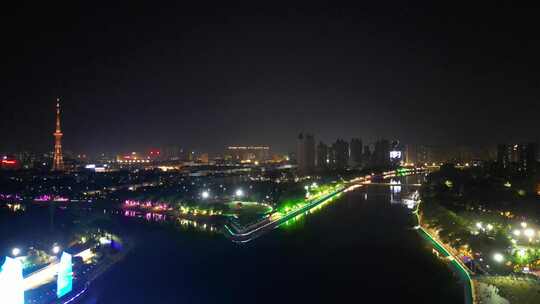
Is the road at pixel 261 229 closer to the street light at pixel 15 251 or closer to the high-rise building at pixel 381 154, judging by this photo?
the street light at pixel 15 251

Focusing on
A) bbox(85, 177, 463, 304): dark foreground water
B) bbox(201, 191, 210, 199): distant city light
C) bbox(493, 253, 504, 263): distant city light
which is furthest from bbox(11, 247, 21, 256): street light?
bbox(201, 191, 210, 199): distant city light

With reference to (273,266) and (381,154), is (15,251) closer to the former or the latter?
(273,266)

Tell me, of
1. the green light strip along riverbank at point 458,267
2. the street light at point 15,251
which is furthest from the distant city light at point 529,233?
the street light at point 15,251

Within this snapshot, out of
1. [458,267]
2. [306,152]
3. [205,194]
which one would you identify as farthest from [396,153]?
[458,267]

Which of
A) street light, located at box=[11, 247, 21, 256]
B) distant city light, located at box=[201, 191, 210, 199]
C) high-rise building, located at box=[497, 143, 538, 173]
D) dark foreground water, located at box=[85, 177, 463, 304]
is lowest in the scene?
dark foreground water, located at box=[85, 177, 463, 304]

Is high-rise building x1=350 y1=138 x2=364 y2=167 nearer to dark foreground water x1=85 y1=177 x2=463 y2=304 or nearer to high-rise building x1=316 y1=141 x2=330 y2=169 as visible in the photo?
high-rise building x1=316 y1=141 x2=330 y2=169

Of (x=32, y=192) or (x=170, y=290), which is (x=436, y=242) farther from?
(x=32, y=192)
